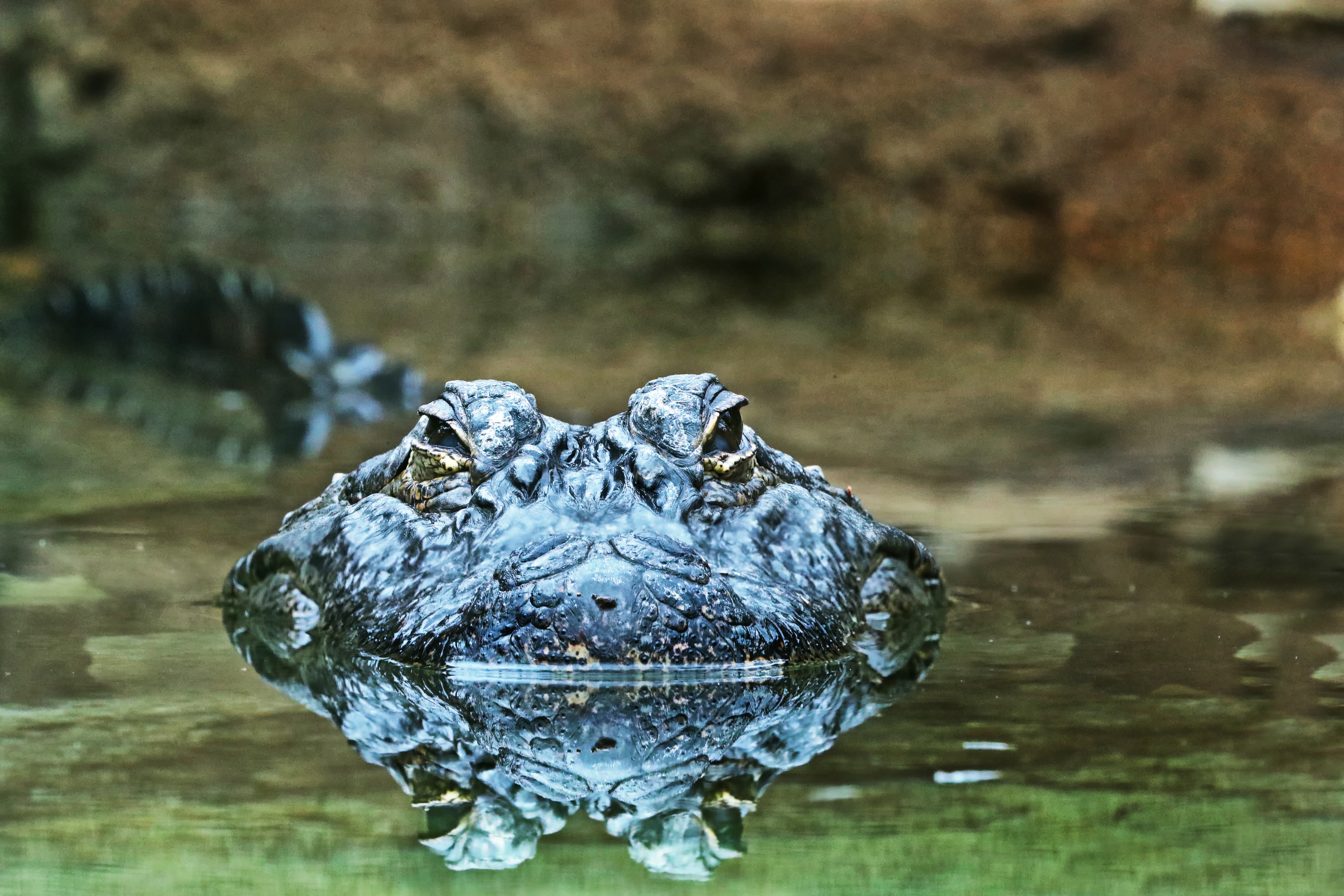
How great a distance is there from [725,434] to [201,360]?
5.27 meters

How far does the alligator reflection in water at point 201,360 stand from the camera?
22.1ft

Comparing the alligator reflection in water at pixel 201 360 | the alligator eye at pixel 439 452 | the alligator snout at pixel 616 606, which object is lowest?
the alligator snout at pixel 616 606

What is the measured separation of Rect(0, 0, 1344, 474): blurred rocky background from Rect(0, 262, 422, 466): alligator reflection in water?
506cm

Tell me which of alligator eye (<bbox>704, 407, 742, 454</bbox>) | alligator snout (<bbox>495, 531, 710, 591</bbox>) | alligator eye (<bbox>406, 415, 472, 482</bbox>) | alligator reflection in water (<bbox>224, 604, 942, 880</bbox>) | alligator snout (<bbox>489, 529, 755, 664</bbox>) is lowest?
alligator reflection in water (<bbox>224, 604, 942, 880</bbox>)

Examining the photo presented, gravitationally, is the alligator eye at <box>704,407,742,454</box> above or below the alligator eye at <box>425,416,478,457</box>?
above

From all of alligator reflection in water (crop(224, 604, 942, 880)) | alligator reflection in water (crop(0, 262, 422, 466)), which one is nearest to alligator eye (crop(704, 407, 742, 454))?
alligator reflection in water (crop(224, 604, 942, 880))

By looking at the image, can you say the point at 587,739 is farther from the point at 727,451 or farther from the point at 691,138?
the point at 691,138

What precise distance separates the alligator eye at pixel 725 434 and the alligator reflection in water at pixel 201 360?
299cm

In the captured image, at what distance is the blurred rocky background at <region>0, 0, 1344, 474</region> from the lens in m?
16.6

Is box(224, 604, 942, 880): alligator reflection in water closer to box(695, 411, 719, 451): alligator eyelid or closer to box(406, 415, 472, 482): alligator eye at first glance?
box(406, 415, 472, 482): alligator eye

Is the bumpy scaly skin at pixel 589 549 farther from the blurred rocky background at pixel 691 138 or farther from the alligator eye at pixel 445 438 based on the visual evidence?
the blurred rocky background at pixel 691 138

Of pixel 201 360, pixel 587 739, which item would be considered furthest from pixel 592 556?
pixel 201 360

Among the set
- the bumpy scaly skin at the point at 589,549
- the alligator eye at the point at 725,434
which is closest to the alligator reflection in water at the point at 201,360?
the bumpy scaly skin at the point at 589,549

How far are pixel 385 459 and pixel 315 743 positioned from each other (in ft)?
3.21
